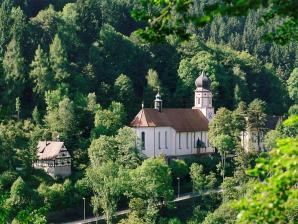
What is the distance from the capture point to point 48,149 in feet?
182

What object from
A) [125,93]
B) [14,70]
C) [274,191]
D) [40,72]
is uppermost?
[14,70]

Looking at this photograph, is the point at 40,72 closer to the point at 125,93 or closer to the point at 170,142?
the point at 125,93

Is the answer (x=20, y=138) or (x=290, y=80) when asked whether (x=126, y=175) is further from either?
(x=290, y=80)

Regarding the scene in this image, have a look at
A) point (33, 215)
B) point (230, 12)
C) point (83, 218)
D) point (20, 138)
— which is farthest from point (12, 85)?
point (230, 12)

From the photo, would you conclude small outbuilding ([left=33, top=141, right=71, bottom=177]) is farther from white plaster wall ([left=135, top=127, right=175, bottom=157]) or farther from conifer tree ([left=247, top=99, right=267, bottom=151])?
conifer tree ([left=247, top=99, right=267, bottom=151])

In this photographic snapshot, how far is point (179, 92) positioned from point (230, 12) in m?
70.0

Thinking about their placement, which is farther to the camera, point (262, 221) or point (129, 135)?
point (129, 135)

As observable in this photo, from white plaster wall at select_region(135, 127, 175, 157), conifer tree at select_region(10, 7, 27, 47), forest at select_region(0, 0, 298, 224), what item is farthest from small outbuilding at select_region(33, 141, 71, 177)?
conifer tree at select_region(10, 7, 27, 47)

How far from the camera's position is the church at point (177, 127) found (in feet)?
205

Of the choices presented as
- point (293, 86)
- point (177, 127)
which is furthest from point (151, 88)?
point (293, 86)

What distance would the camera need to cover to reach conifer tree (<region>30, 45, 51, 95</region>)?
6644cm

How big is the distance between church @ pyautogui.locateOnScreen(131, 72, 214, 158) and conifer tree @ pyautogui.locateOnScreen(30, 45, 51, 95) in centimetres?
944

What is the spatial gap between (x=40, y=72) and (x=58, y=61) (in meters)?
2.16

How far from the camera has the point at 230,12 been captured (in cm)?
629
